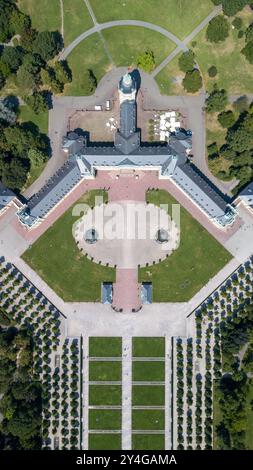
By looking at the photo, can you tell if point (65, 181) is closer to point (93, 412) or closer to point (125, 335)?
point (125, 335)

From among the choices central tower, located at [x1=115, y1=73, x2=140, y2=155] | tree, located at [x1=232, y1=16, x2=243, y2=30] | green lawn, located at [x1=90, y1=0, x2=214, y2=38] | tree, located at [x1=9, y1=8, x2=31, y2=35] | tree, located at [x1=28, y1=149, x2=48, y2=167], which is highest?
green lawn, located at [x1=90, y1=0, x2=214, y2=38]

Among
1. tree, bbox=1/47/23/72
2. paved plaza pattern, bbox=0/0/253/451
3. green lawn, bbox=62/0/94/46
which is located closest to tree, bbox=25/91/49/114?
paved plaza pattern, bbox=0/0/253/451

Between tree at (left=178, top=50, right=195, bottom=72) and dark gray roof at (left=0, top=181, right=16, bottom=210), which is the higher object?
tree at (left=178, top=50, right=195, bottom=72)

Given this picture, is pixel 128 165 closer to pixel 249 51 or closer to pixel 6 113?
pixel 6 113

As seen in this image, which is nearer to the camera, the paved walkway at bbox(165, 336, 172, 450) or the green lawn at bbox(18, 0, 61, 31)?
the paved walkway at bbox(165, 336, 172, 450)

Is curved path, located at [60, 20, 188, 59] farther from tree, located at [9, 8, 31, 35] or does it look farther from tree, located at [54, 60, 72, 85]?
tree, located at [9, 8, 31, 35]

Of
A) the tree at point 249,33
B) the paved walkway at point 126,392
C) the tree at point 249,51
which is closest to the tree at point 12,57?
the tree at point 249,51

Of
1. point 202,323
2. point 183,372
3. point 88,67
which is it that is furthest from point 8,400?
point 88,67
